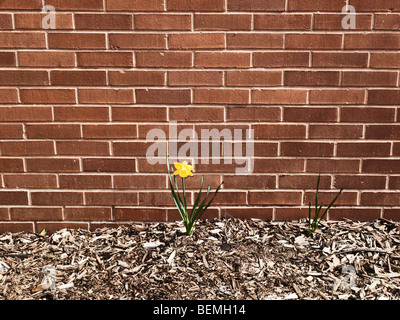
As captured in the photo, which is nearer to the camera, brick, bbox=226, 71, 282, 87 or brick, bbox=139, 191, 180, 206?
brick, bbox=226, 71, 282, 87

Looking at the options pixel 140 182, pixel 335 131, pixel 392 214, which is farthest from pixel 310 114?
pixel 140 182

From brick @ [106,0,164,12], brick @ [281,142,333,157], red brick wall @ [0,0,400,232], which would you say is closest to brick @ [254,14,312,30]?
red brick wall @ [0,0,400,232]

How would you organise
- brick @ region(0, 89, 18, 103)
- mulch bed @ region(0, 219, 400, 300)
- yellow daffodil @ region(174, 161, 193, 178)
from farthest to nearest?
brick @ region(0, 89, 18, 103) → yellow daffodil @ region(174, 161, 193, 178) → mulch bed @ region(0, 219, 400, 300)

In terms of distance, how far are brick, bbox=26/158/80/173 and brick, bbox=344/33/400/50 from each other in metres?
1.88

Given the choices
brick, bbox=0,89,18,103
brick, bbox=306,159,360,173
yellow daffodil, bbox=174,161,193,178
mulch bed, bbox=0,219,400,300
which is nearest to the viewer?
mulch bed, bbox=0,219,400,300

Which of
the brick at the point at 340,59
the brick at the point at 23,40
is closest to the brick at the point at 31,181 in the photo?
the brick at the point at 23,40

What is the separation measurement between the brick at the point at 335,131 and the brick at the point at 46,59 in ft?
5.18

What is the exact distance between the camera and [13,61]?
7.86 feet

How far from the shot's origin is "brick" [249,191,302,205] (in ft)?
8.50

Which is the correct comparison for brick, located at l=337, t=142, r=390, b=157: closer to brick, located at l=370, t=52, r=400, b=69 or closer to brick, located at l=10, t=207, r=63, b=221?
brick, located at l=370, t=52, r=400, b=69

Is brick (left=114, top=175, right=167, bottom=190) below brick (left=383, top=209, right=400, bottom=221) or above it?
above

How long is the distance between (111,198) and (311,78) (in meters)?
1.51

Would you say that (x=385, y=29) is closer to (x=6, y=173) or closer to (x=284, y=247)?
(x=284, y=247)

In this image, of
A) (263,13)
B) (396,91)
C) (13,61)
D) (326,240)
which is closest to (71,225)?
(13,61)
